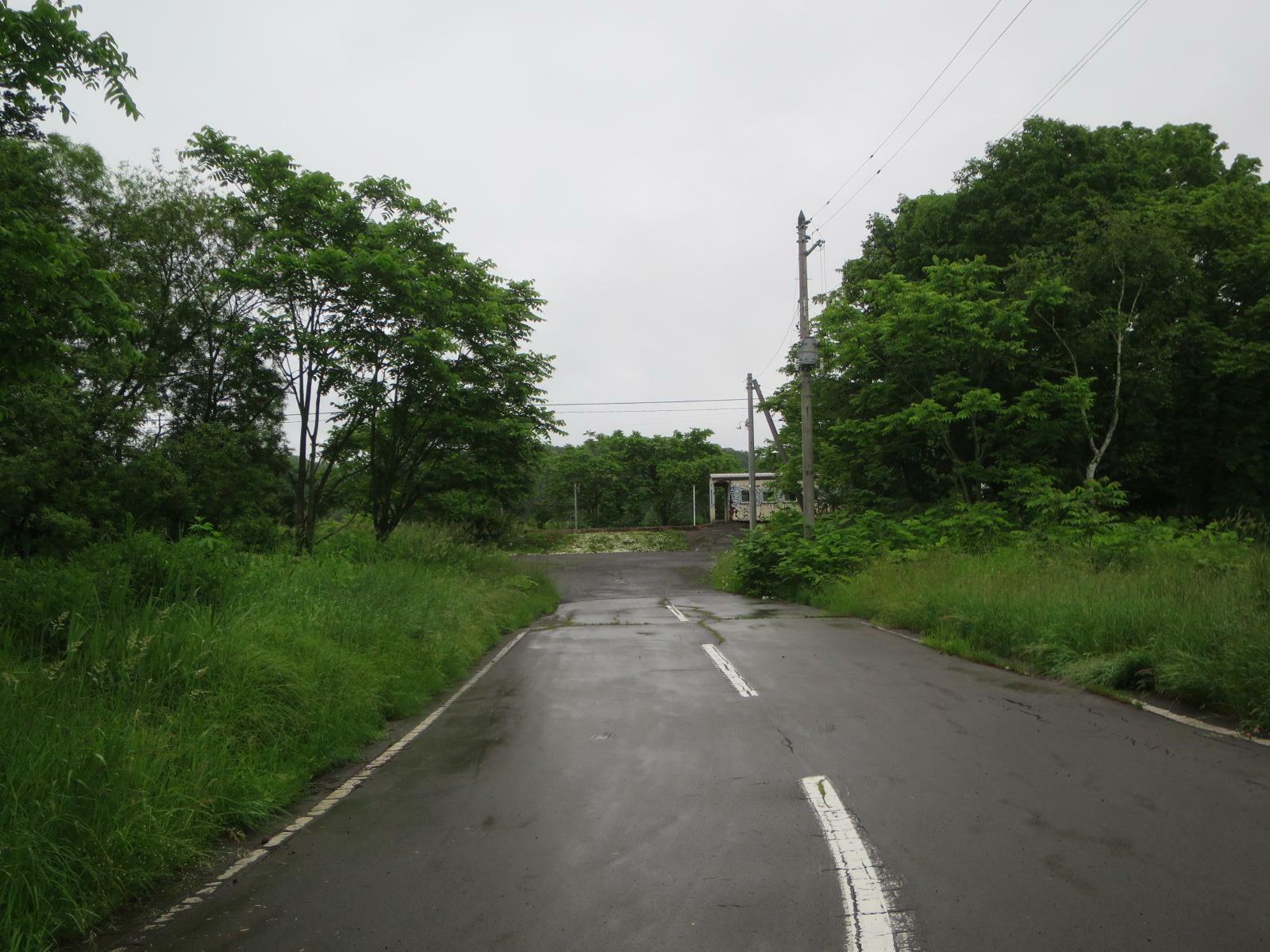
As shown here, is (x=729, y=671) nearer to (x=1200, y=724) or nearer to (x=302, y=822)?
(x=1200, y=724)

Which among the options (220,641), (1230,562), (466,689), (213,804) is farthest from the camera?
(1230,562)

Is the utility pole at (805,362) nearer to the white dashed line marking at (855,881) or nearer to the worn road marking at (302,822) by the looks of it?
the worn road marking at (302,822)

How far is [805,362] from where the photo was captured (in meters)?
23.3

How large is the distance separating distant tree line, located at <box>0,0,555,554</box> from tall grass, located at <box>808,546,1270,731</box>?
11657 millimetres

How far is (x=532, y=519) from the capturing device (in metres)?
65.1

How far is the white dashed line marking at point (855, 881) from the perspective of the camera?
3549mm

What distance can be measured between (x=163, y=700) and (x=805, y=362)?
1936 cm

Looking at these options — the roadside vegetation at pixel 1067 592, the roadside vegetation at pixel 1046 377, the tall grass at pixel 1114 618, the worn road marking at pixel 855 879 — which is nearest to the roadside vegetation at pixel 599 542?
the roadside vegetation at pixel 1046 377

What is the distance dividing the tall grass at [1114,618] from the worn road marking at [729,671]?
3168 millimetres

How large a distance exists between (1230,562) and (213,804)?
1291 cm

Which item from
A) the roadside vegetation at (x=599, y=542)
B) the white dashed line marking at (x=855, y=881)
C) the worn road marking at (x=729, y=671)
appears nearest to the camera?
the white dashed line marking at (x=855, y=881)

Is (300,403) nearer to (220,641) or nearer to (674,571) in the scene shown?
(220,641)

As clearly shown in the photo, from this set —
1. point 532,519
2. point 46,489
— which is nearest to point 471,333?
point 46,489

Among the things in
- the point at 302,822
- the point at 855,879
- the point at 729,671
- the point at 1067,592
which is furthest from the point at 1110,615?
the point at 302,822
